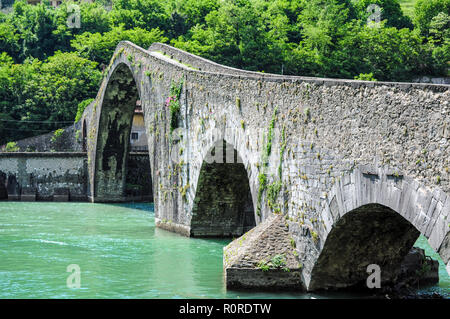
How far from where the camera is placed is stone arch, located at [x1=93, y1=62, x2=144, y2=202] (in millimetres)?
36031

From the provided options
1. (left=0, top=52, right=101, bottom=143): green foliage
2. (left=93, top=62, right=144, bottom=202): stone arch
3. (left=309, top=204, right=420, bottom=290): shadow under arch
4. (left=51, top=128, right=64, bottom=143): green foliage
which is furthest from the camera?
(left=0, top=52, right=101, bottom=143): green foliage

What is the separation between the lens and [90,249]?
1933 centimetres

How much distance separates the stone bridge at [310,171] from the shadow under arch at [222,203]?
0.03 meters

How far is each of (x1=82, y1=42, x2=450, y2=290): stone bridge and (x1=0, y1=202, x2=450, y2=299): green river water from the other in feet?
2.19

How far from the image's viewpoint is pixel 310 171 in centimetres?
1276

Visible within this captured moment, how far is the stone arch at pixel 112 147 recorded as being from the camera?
1419 inches

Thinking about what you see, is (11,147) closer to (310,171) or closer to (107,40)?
(107,40)

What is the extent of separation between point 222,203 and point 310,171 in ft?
27.8

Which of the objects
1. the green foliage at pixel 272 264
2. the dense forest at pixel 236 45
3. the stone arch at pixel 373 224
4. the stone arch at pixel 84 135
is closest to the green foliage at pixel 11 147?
the stone arch at pixel 84 135

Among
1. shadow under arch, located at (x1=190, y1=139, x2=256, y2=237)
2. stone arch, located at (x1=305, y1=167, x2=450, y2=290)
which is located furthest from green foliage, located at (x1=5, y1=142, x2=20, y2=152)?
stone arch, located at (x1=305, y1=167, x2=450, y2=290)

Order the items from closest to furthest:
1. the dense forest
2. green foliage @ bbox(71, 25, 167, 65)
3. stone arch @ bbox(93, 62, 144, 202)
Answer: stone arch @ bbox(93, 62, 144, 202)
the dense forest
green foliage @ bbox(71, 25, 167, 65)

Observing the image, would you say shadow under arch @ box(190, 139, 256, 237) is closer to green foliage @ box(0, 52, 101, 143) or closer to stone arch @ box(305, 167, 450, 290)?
stone arch @ box(305, 167, 450, 290)

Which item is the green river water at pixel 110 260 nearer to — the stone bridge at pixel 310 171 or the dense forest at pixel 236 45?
the stone bridge at pixel 310 171
